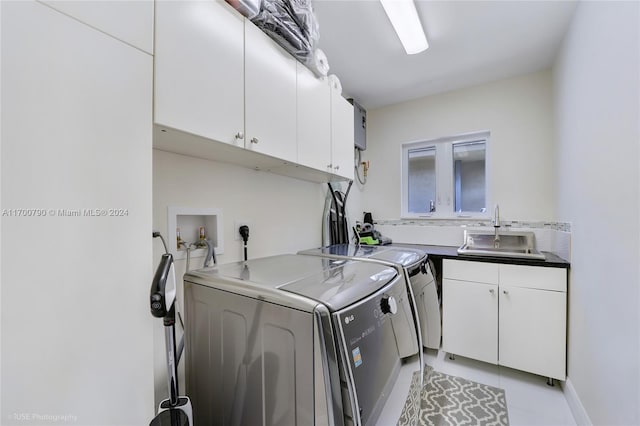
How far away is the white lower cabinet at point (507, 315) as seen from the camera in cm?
185

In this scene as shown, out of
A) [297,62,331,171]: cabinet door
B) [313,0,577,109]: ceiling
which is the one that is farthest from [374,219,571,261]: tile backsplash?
[297,62,331,171]: cabinet door

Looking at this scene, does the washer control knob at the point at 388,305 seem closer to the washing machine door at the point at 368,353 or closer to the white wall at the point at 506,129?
the washing machine door at the point at 368,353

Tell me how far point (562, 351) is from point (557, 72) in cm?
204

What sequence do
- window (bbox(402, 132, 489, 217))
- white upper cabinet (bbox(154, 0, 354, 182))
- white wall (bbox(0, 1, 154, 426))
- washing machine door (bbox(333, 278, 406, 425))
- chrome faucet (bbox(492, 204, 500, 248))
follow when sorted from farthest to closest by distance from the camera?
1. window (bbox(402, 132, 489, 217))
2. chrome faucet (bbox(492, 204, 500, 248))
3. white upper cabinet (bbox(154, 0, 354, 182))
4. washing machine door (bbox(333, 278, 406, 425))
5. white wall (bbox(0, 1, 154, 426))

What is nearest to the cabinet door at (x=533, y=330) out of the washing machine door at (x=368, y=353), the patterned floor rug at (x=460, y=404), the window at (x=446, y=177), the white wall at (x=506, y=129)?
the patterned floor rug at (x=460, y=404)

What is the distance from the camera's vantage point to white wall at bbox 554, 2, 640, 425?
1015mm

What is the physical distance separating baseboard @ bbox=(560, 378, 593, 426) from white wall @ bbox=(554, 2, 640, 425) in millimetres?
43

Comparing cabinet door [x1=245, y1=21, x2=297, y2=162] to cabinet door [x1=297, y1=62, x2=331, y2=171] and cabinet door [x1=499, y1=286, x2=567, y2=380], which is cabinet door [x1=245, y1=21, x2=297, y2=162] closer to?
cabinet door [x1=297, y1=62, x2=331, y2=171]

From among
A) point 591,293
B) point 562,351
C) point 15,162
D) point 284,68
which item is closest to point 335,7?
point 284,68

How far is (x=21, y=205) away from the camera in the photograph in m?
0.57

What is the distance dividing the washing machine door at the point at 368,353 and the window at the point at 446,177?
2.03m

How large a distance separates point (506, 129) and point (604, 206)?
4.83ft

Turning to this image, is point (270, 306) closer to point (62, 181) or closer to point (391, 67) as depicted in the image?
point (62, 181)

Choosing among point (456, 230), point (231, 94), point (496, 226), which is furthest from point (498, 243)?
point (231, 94)
